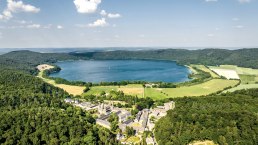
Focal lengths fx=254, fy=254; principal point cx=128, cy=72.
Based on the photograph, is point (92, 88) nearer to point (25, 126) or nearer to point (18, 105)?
point (18, 105)

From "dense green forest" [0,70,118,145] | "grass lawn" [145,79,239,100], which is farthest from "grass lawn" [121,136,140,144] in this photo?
"grass lawn" [145,79,239,100]

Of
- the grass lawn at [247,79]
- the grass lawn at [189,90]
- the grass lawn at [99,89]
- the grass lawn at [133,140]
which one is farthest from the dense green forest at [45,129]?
the grass lawn at [247,79]

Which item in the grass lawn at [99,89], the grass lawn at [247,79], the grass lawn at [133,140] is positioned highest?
the grass lawn at [247,79]

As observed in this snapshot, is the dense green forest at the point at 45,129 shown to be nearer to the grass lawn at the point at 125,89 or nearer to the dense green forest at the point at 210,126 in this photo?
the dense green forest at the point at 210,126

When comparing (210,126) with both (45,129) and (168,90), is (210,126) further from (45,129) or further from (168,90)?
(168,90)

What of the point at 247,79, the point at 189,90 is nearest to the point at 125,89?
the point at 189,90
